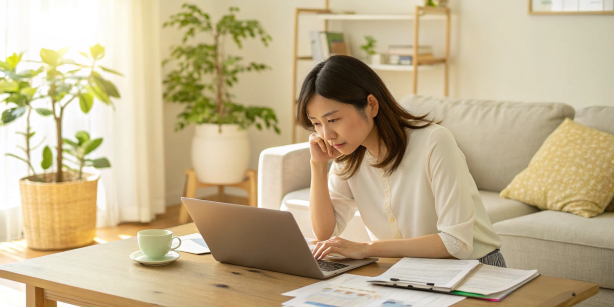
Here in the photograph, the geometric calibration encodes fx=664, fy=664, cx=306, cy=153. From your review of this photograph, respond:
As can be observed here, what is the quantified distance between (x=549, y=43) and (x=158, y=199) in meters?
2.55

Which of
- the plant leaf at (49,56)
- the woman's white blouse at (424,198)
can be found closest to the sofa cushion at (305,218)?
the woman's white blouse at (424,198)

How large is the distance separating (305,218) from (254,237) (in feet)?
4.66

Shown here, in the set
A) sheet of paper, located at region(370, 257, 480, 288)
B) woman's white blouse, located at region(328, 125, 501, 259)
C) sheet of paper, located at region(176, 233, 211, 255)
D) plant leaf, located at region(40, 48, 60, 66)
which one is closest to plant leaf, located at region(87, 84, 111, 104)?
plant leaf, located at region(40, 48, 60, 66)

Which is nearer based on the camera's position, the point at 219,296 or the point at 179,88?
the point at 219,296

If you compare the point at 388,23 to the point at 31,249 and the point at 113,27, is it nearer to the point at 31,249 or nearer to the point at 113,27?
the point at 113,27

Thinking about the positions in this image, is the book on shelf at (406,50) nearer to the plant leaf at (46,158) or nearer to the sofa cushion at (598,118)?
the sofa cushion at (598,118)

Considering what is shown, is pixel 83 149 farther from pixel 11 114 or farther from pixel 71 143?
pixel 11 114

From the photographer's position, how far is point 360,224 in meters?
2.58

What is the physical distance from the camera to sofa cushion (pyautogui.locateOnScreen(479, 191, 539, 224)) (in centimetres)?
258

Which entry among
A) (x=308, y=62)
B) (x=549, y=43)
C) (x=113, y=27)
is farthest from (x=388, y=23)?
(x=113, y=27)

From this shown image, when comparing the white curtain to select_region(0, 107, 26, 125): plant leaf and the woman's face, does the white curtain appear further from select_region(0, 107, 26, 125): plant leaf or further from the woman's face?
the woman's face

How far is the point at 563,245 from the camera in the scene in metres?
Answer: 2.26

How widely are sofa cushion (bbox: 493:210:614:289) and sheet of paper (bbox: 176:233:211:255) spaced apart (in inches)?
47.6

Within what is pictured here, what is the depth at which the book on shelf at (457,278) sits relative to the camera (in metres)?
1.19
